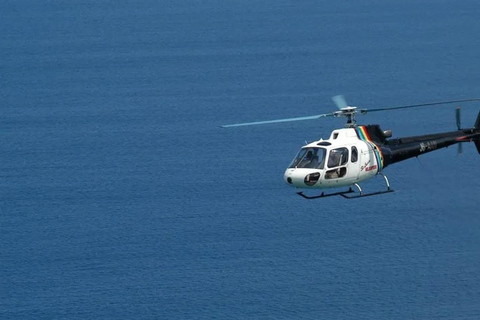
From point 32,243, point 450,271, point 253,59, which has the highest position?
point 253,59

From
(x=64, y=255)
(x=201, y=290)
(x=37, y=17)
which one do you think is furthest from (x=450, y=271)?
(x=37, y=17)

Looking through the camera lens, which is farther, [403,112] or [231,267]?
[403,112]

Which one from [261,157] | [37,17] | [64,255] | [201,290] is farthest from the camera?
[37,17]

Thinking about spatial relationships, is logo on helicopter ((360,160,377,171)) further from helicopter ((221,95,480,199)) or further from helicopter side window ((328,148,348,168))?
helicopter side window ((328,148,348,168))

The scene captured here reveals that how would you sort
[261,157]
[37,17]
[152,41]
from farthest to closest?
[37,17] < [152,41] < [261,157]

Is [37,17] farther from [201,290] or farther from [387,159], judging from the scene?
[387,159]

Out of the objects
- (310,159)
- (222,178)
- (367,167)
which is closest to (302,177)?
(310,159)

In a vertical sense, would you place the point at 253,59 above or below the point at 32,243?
above
